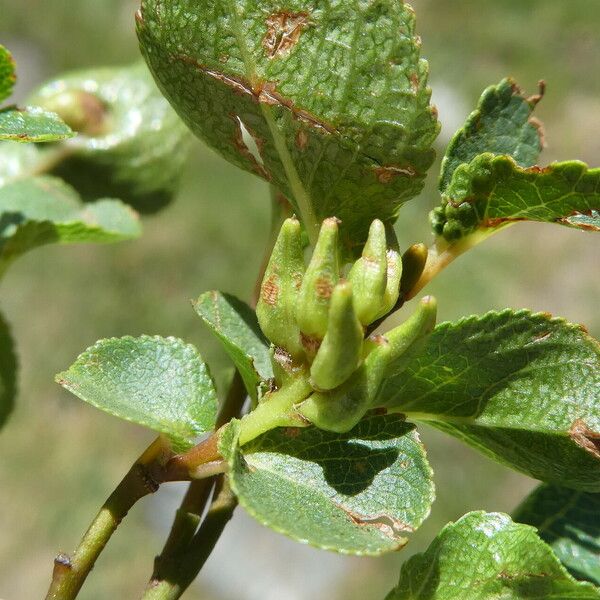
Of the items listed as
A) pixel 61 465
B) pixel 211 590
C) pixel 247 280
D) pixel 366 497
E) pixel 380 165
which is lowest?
pixel 211 590

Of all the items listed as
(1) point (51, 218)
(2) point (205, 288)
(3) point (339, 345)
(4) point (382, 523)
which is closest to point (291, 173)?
(3) point (339, 345)

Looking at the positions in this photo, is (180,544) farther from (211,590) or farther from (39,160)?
(211,590)

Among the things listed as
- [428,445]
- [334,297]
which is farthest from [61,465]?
[334,297]

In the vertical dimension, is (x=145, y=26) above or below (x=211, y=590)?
above

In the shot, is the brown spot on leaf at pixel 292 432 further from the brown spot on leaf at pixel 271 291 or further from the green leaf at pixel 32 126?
the green leaf at pixel 32 126

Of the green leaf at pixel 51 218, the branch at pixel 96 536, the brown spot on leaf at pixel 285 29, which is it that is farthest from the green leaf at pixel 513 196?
the green leaf at pixel 51 218

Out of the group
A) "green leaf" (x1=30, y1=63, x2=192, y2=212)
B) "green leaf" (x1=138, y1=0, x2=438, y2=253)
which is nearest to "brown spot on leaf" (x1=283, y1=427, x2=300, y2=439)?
"green leaf" (x1=138, y1=0, x2=438, y2=253)

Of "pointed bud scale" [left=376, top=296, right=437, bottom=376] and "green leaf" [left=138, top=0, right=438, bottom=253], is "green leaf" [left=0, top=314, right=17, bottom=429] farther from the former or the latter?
"pointed bud scale" [left=376, top=296, right=437, bottom=376]
